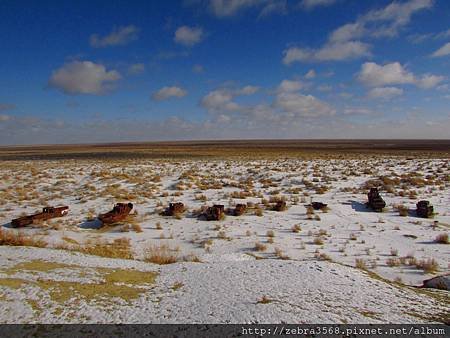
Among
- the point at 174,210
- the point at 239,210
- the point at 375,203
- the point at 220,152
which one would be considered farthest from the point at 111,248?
the point at 220,152

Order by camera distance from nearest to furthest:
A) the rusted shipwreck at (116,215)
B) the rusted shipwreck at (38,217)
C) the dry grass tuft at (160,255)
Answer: the dry grass tuft at (160,255) → the rusted shipwreck at (38,217) → the rusted shipwreck at (116,215)

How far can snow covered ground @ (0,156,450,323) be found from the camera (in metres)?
4.12

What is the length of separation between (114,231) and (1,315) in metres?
6.74

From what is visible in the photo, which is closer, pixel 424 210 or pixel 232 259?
pixel 232 259

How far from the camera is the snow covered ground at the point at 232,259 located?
13.5ft

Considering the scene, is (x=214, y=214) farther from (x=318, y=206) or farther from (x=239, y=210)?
(x=318, y=206)

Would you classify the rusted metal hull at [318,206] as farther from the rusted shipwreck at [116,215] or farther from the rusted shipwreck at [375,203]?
the rusted shipwreck at [116,215]

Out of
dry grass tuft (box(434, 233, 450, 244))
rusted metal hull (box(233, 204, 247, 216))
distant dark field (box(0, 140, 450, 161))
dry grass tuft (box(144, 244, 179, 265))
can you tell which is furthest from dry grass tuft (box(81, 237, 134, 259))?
distant dark field (box(0, 140, 450, 161))

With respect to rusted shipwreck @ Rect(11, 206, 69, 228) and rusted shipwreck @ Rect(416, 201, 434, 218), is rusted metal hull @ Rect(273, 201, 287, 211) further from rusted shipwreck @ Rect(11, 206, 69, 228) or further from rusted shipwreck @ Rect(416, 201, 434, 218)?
rusted shipwreck @ Rect(11, 206, 69, 228)

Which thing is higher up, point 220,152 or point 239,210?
point 220,152

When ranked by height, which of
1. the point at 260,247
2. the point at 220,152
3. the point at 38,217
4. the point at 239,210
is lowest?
the point at 260,247

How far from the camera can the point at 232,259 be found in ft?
24.5

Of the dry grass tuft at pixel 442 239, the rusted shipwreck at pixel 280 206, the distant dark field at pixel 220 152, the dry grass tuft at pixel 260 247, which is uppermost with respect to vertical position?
the distant dark field at pixel 220 152

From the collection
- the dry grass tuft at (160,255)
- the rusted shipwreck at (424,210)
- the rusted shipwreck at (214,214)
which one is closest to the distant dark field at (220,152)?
the rusted shipwreck at (214,214)
